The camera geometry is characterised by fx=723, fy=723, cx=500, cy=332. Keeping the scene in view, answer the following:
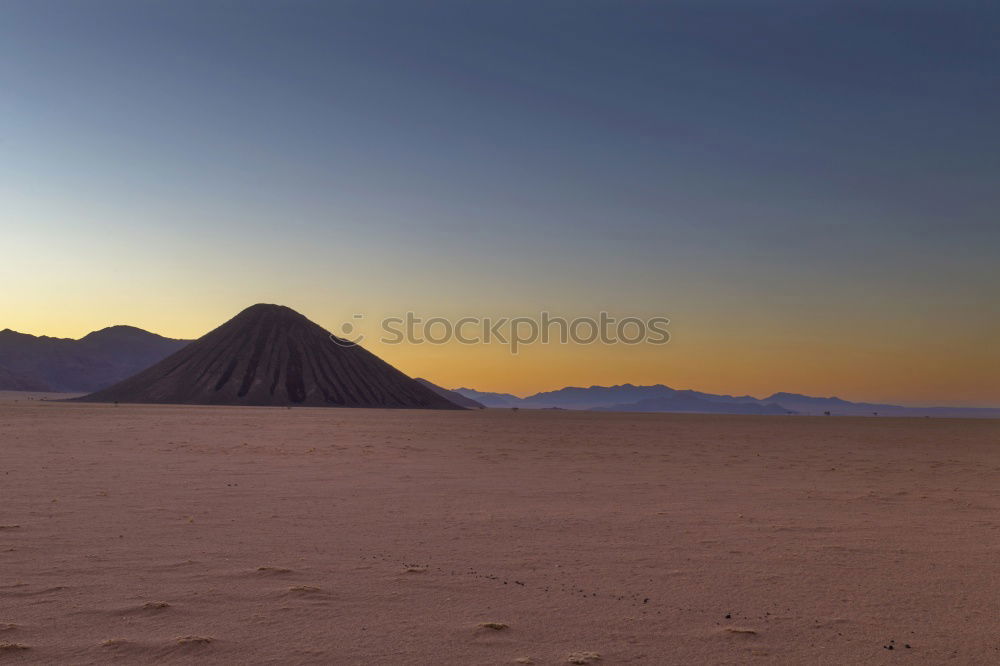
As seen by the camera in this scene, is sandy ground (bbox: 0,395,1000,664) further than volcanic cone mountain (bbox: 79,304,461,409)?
No

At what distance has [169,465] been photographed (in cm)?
1934

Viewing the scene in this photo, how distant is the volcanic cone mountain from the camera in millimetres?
135750

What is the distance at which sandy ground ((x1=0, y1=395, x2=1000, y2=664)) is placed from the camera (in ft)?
19.1

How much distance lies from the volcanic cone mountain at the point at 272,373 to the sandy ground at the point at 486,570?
12544 centimetres

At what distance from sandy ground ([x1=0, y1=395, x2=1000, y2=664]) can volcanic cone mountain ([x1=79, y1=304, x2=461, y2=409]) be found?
125437 mm

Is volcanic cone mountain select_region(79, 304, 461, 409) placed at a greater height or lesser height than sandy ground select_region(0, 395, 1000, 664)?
greater

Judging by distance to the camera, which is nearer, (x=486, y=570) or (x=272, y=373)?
A: (x=486, y=570)

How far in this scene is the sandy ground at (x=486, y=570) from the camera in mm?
5824

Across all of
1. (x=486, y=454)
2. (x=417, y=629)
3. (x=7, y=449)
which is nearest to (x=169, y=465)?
(x=7, y=449)

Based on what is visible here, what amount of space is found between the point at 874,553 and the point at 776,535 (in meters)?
1.43

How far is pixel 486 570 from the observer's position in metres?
8.29

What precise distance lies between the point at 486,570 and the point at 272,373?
146140mm

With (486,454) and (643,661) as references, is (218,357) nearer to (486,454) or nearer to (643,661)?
(486,454)

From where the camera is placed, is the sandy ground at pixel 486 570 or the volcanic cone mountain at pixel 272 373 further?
the volcanic cone mountain at pixel 272 373
